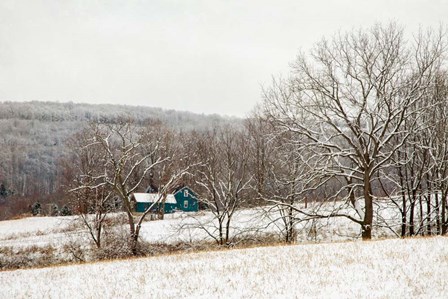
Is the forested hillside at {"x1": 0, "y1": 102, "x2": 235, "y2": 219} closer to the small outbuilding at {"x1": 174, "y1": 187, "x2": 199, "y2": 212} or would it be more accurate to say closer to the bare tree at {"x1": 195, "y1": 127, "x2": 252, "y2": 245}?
the small outbuilding at {"x1": 174, "y1": 187, "x2": 199, "y2": 212}

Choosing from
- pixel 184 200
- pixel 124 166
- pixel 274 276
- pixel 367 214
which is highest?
pixel 124 166

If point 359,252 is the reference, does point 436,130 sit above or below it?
above

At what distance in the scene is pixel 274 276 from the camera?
10.4 meters

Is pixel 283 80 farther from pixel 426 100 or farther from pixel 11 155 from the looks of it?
pixel 11 155

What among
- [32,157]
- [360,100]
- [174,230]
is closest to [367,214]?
[360,100]

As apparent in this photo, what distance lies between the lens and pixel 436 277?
8750 millimetres

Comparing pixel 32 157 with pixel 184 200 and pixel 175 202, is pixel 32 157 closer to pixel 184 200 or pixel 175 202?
pixel 184 200

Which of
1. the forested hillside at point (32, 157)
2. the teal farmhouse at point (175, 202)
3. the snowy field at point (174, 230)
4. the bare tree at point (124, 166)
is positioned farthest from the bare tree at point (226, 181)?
the forested hillside at point (32, 157)

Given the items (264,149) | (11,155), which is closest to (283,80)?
(264,149)

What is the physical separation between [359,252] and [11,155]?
158451 mm

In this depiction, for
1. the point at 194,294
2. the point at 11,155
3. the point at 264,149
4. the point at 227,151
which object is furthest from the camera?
the point at 11,155

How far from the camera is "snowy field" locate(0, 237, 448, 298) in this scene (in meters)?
8.75

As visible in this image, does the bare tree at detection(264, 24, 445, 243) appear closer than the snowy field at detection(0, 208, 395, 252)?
Yes

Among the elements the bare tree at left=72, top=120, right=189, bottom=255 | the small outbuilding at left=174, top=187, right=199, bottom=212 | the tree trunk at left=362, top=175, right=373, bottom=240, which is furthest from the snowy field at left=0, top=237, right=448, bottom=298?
the small outbuilding at left=174, top=187, right=199, bottom=212
